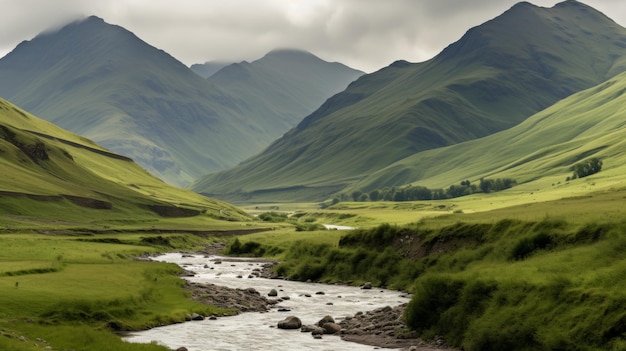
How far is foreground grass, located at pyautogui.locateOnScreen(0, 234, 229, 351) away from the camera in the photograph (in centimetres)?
4881

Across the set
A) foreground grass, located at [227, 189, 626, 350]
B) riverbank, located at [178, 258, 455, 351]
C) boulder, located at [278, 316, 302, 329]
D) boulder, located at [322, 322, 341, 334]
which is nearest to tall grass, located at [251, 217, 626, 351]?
foreground grass, located at [227, 189, 626, 350]

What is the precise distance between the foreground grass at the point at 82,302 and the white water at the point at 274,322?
3.15 meters

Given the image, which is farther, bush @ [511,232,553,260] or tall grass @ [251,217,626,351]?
bush @ [511,232,553,260]

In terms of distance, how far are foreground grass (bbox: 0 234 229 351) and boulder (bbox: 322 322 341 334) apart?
47.7ft

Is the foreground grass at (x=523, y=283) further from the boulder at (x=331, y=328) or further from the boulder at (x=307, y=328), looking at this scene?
the boulder at (x=307, y=328)

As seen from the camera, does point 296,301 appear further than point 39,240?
No

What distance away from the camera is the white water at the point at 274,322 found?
55750 mm

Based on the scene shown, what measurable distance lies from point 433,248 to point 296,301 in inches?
813

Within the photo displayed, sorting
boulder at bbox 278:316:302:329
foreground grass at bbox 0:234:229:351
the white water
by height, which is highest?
foreground grass at bbox 0:234:229:351

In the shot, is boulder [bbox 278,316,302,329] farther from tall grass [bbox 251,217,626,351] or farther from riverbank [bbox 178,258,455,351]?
tall grass [bbox 251,217,626,351]

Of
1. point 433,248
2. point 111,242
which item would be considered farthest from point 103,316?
point 111,242

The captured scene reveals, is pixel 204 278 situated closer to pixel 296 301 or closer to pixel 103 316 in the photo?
pixel 296 301

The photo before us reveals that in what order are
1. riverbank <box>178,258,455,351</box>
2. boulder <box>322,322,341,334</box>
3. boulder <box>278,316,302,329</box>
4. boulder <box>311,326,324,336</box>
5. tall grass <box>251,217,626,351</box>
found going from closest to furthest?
tall grass <box>251,217,626,351</box> < riverbank <box>178,258,455,351</box> < boulder <box>311,326,324,336</box> < boulder <box>322,322,341,334</box> < boulder <box>278,316,302,329</box>

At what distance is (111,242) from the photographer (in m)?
158
